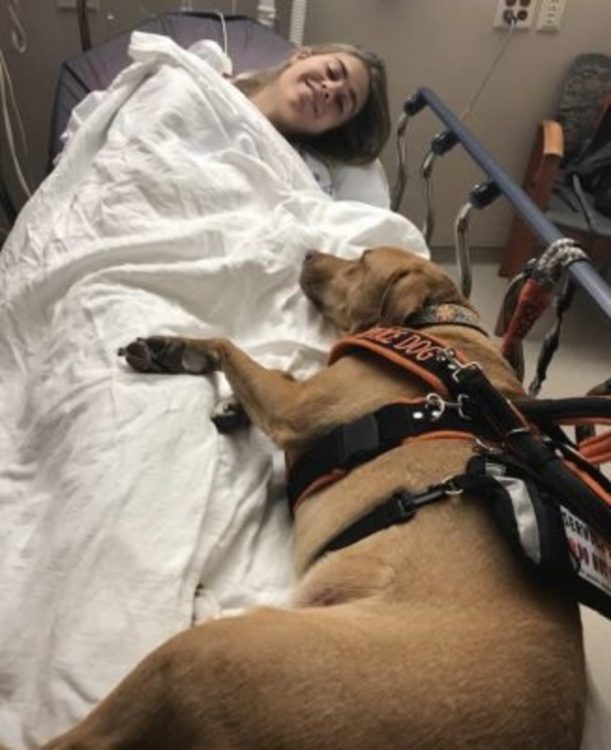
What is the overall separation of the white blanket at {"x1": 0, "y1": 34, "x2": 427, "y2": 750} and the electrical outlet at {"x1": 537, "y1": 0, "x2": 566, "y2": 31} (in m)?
1.76

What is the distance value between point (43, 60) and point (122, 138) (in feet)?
4.34

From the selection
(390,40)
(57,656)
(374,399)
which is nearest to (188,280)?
(374,399)

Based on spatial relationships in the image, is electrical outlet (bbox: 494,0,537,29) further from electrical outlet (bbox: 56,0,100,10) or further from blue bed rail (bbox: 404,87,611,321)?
electrical outlet (bbox: 56,0,100,10)

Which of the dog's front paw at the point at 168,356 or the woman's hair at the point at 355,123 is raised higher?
the woman's hair at the point at 355,123

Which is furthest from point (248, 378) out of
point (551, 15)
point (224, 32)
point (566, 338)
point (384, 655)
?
point (551, 15)

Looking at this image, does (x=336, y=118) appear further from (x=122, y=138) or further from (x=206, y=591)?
(x=206, y=591)

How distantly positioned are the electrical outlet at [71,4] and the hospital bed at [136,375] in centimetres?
82

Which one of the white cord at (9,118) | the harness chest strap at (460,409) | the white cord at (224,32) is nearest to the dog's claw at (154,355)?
the harness chest strap at (460,409)

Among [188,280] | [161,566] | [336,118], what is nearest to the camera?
[161,566]

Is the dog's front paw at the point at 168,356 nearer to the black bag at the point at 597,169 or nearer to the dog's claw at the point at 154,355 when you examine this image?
the dog's claw at the point at 154,355

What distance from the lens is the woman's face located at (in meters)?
1.99

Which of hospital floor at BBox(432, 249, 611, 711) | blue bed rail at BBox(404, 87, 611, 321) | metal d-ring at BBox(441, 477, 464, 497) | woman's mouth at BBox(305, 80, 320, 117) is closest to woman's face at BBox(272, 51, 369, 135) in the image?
woman's mouth at BBox(305, 80, 320, 117)

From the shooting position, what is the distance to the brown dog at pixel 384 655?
77cm

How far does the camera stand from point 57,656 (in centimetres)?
91
